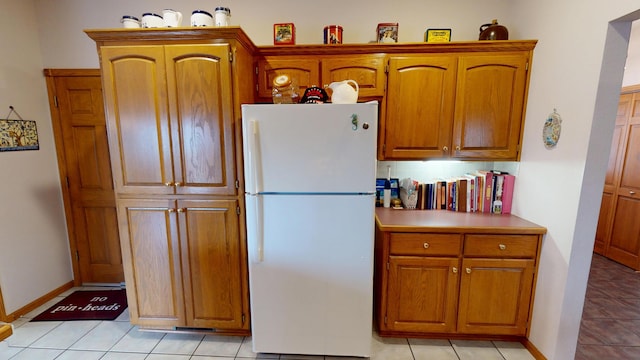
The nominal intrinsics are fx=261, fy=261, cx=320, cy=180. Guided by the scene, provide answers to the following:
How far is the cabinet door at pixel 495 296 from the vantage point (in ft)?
5.69

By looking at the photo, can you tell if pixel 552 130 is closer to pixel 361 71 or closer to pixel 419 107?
pixel 419 107

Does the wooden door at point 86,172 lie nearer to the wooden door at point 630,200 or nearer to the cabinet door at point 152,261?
the cabinet door at point 152,261

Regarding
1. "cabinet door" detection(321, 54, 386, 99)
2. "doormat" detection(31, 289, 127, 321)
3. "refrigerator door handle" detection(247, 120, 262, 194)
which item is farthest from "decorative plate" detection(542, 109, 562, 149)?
"doormat" detection(31, 289, 127, 321)

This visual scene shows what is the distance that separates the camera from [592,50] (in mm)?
1379

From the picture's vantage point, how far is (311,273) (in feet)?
5.28

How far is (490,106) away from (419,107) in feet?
1.64

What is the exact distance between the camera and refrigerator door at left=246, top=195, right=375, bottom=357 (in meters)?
1.55

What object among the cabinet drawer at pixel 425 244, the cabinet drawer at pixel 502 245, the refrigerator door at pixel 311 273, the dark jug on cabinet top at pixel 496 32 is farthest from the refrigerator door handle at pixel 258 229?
the dark jug on cabinet top at pixel 496 32

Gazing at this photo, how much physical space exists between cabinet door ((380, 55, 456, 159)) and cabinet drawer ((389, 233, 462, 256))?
1.99 feet

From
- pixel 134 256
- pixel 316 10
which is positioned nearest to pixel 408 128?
pixel 316 10

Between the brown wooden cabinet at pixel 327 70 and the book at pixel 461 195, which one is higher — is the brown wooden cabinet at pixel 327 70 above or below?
above

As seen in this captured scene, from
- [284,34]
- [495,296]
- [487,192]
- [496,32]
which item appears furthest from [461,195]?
[284,34]

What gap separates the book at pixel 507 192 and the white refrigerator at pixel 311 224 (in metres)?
1.22

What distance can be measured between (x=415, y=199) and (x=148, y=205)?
6.45 ft
